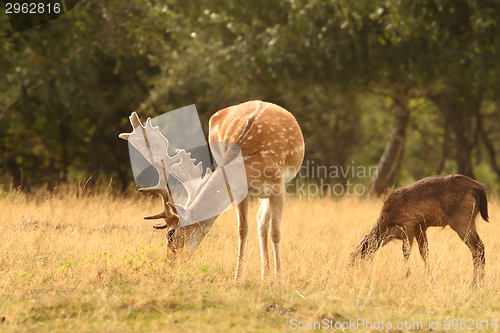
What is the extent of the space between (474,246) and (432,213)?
0.61 m

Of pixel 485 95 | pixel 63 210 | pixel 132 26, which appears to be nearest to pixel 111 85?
pixel 132 26

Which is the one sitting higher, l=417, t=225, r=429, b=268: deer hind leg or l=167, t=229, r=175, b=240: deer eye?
l=167, t=229, r=175, b=240: deer eye

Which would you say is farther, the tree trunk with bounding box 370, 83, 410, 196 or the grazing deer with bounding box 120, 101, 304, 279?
the tree trunk with bounding box 370, 83, 410, 196

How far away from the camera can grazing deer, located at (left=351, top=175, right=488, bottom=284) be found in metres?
6.06

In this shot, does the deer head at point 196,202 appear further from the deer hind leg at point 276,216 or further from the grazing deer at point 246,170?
the deer hind leg at point 276,216

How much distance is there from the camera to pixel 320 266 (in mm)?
6418

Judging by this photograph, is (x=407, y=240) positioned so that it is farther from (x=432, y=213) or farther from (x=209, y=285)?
(x=209, y=285)

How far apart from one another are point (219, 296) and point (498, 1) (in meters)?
9.34

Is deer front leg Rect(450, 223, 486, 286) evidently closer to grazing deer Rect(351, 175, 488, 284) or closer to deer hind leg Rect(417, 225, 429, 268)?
grazing deer Rect(351, 175, 488, 284)

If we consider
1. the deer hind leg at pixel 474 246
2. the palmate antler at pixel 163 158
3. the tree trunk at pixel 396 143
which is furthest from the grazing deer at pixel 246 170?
the tree trunk at pixel 396 143

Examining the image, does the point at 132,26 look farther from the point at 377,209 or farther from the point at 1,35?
the point at 377,209

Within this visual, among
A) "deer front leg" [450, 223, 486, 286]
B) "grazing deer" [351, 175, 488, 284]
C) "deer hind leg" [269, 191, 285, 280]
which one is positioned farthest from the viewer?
"grazing deer" [351, 175, 488, 284]

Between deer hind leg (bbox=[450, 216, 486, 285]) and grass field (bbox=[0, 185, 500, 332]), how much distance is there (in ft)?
0.50

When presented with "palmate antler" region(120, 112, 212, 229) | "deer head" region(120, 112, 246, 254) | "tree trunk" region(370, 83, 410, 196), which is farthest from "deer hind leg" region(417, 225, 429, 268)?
"tree trunk" region(370, 83, 410, 196)
